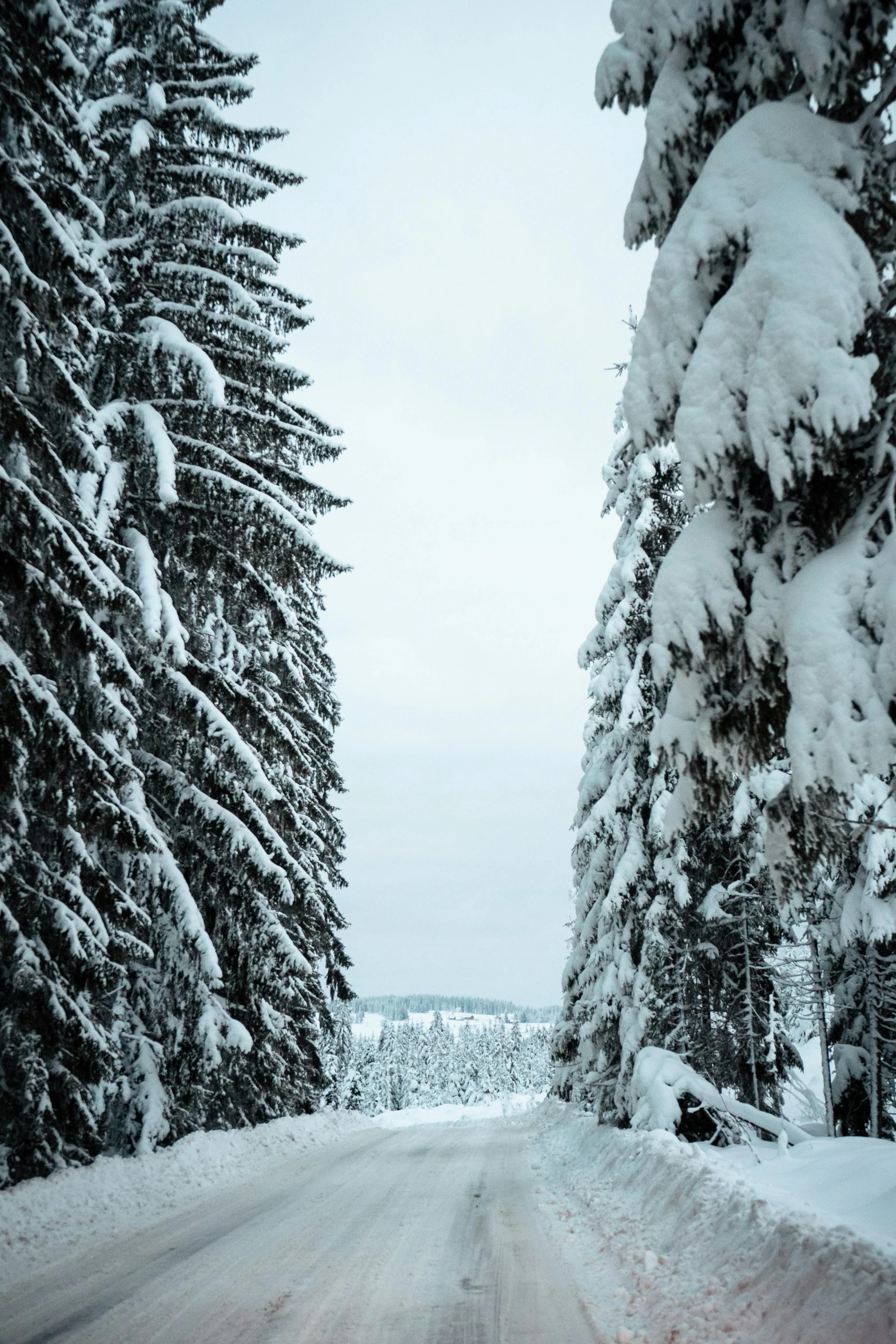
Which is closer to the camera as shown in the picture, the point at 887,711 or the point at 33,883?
the point at 887,711

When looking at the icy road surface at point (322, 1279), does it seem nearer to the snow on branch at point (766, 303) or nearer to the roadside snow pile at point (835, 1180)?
the roadside snow pile at point (835, 1180)

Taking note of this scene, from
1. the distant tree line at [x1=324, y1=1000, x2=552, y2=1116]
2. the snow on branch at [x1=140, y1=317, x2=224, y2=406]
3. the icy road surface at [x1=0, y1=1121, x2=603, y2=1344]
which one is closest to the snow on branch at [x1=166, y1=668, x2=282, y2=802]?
the snow on branch at [x1=140, y1=317, x2=224, y2=406]

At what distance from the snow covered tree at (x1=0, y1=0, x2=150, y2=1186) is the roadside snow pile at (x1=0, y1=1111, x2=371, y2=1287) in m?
0.57

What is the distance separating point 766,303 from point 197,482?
1029cm

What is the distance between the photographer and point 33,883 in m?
9.45

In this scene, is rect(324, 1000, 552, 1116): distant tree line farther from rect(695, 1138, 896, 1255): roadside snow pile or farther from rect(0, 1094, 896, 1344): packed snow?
rect(695, 1138, 896, 1255): roadside snow pile

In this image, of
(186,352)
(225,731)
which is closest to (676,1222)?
(225,731)

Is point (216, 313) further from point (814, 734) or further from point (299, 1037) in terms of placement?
point (299, 1037)

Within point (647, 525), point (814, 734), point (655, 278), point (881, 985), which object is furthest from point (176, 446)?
point (881, 985)

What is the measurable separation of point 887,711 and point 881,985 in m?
11.2

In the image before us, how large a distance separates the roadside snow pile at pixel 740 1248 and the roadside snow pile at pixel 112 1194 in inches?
188

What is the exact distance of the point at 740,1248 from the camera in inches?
212

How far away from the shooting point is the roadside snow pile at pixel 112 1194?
7.41 metres

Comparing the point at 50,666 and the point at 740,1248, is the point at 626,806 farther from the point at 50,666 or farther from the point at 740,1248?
the point at 50,666
